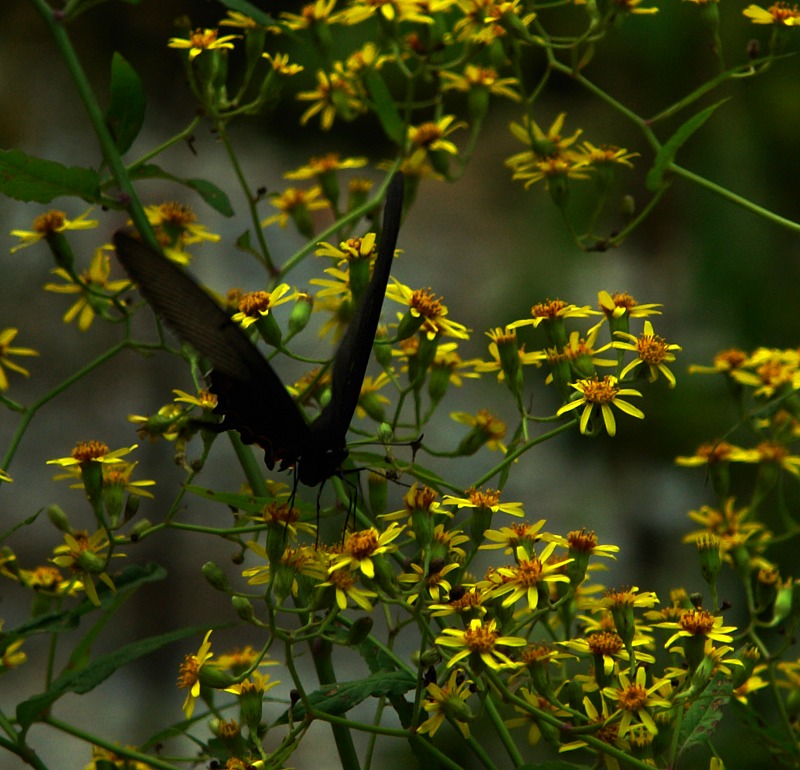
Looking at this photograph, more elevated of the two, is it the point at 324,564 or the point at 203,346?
the point at 203,346

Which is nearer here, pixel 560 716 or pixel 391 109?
pixel 560 716

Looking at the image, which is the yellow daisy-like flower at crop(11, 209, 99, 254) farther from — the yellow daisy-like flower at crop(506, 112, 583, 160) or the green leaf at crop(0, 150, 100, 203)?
the yellow daisy-like flower at crop(506, 112, 583, 160)

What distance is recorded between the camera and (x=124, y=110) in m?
1.12

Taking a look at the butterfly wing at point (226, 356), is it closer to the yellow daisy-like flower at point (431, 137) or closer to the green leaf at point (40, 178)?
the green leaf at point (40, 178)

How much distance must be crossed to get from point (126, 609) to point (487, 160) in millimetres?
1621

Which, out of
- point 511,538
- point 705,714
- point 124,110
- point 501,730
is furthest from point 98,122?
point 705,714

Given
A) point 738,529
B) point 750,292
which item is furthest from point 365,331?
point 750,292

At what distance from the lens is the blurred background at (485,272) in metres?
2.38

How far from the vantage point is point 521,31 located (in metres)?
1.18

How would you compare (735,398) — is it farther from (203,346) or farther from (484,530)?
(203,346)

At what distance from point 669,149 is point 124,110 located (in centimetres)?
52

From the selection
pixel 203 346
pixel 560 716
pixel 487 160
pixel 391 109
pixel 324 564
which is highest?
pixel 487 160

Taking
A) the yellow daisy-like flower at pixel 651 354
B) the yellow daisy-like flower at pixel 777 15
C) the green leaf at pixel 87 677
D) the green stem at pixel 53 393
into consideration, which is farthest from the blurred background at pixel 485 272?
the green leaf at pixel 87 677

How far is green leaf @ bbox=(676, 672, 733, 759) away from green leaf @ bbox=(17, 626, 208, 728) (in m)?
0.40
